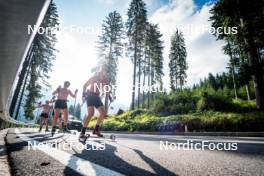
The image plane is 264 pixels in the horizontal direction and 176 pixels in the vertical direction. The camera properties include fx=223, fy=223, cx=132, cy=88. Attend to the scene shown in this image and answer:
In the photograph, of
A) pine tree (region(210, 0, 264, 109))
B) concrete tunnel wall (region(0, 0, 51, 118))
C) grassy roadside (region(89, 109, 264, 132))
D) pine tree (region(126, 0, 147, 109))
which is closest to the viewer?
concrete tunnel wall (region(0, 0, 51, 118))

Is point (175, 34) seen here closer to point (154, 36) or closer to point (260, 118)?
point (154, 36)

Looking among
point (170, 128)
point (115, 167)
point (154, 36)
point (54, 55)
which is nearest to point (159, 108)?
point (170, 128)

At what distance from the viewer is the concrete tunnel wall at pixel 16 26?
5125 millimetres

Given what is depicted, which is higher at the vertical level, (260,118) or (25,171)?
(260,118)

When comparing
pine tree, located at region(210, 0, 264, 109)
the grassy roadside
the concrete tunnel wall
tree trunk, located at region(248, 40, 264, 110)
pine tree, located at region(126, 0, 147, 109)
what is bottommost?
the grassy roadside

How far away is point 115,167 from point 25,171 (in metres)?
0.98

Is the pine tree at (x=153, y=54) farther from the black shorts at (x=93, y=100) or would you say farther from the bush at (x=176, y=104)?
the black shorts at (x=93, y=100)

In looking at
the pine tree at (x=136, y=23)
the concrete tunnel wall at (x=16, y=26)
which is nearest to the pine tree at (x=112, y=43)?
the pine tree at (x=136, y=23)

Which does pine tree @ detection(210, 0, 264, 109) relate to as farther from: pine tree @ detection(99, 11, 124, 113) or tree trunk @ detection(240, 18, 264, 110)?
pine tree @ detection(99, 11, 124, 113)

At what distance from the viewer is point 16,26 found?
6.45 m

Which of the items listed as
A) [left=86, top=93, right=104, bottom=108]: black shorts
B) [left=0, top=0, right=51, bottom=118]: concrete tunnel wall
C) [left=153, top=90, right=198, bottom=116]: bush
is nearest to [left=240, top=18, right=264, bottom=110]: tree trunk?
[left=153, top=90, right=198, bottom=116]: bush

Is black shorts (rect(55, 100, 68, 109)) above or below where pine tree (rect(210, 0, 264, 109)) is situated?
below

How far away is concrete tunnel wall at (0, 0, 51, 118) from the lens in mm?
5125

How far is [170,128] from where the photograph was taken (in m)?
17.1
